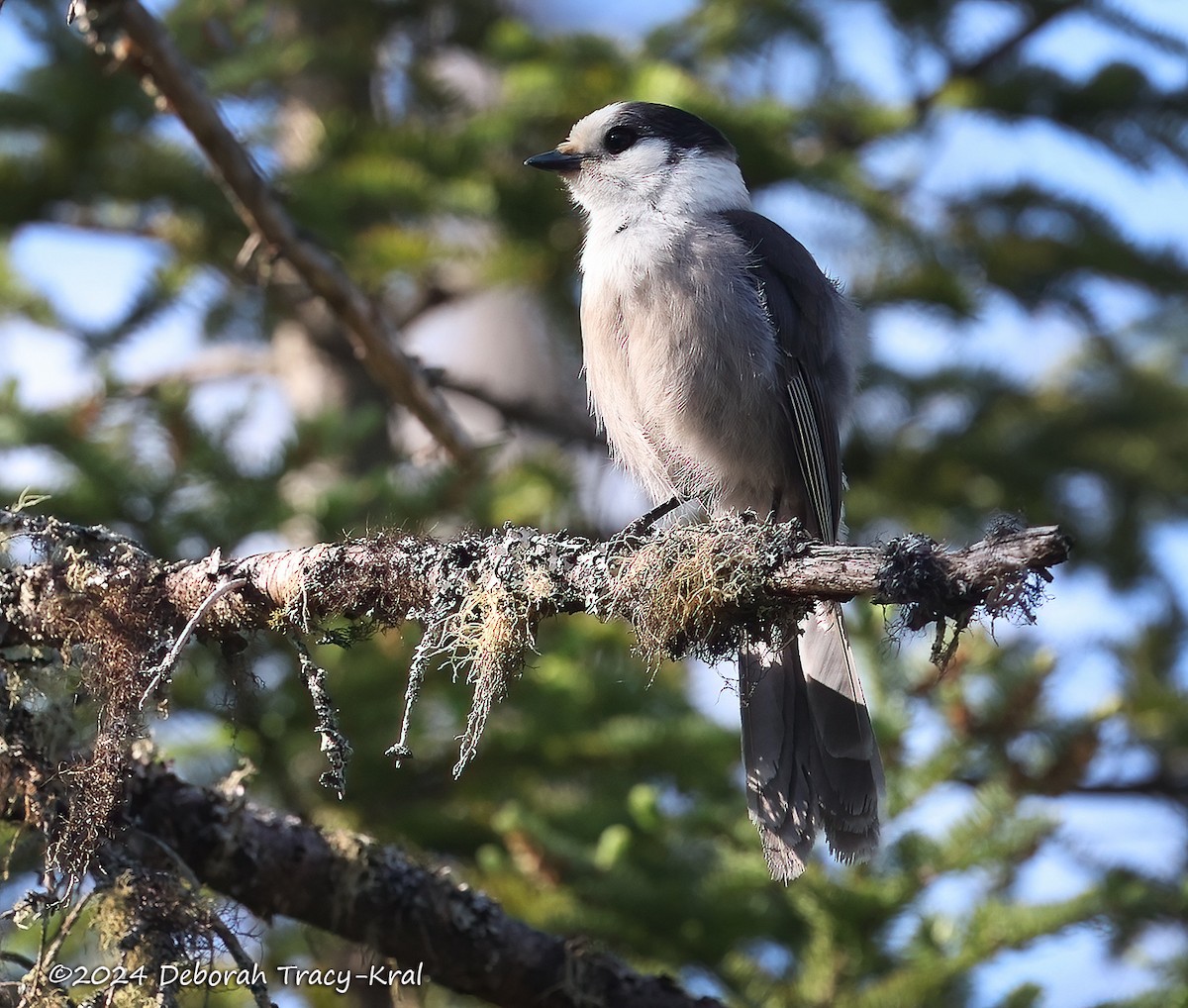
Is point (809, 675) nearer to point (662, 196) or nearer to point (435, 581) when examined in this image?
point (435, 581)

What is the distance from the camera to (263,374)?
6188 mm

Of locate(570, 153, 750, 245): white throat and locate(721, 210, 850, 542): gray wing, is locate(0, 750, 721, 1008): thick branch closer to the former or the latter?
locate(721, 210, 850, 542): gray wing

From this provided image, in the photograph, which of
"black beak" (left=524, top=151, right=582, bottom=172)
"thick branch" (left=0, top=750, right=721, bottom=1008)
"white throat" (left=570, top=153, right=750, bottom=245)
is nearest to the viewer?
"thick branch" (left=0, top=750, right=721, bottom=1008)

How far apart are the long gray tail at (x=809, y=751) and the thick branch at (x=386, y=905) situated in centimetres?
45

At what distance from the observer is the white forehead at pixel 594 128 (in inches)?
156

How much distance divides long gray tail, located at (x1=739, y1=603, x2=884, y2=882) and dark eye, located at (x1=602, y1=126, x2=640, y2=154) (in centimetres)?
153

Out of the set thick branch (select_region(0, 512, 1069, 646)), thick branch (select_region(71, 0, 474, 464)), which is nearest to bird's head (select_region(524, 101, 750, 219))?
thick branch (select_region(71, 0, 474, 464))

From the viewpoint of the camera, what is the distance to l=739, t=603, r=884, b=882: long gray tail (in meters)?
3.00

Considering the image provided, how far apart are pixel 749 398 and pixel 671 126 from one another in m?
1.04

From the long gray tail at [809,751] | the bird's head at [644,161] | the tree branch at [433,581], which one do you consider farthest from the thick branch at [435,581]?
the bird's head at [644,161]

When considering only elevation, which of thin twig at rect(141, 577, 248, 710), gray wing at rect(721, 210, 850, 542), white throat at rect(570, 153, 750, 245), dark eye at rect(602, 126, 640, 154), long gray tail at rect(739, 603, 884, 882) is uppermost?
dark eye at rect(602, 126, 640, 154)

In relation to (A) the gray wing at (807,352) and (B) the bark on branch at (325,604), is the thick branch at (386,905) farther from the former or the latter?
(A) the gray wing at (807,352)

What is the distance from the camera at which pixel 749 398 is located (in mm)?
3336

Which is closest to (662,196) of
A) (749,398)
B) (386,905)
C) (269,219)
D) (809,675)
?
(749,398)
